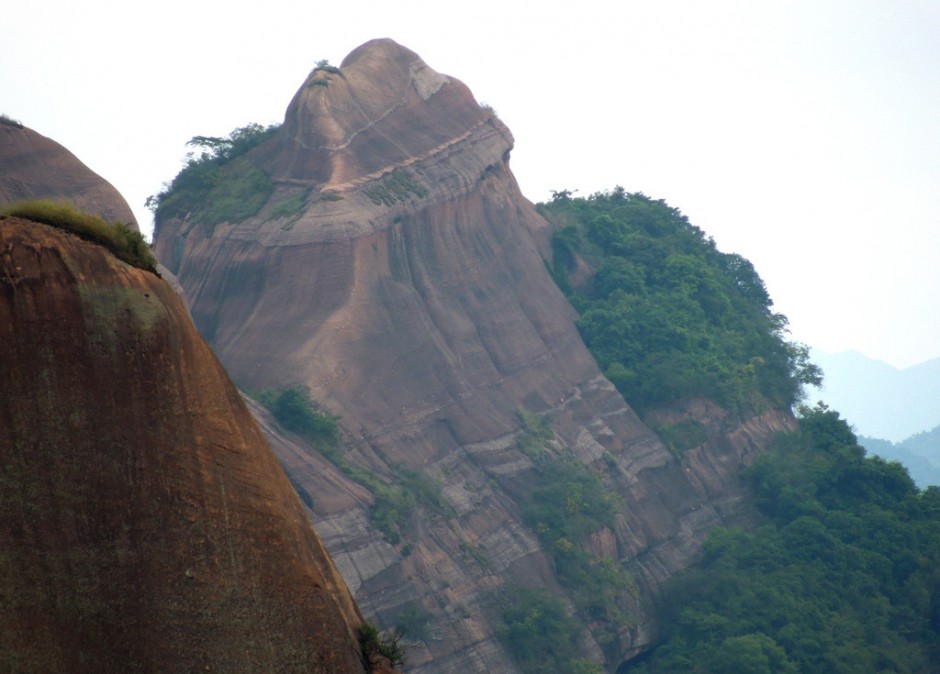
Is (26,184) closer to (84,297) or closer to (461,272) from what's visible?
(461,272)

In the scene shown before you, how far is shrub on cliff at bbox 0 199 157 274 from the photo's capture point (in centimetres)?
948

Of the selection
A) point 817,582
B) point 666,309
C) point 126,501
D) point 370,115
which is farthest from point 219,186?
point 126,501

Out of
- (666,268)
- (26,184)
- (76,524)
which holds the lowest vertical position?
(76,524)

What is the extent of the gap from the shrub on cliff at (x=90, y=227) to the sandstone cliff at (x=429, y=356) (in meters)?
17.1

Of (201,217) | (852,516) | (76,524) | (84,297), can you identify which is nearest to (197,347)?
(84,297)

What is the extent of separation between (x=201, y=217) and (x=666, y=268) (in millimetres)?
18604

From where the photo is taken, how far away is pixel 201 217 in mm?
35719

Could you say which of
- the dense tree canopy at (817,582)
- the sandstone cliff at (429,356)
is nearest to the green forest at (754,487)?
the dense tree canopy at (817,582)

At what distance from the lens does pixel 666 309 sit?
42.4 meters

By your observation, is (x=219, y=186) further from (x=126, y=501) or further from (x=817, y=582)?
(x=126, y=501)

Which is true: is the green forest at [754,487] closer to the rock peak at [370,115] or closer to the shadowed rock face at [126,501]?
the rock peak at [370,115]

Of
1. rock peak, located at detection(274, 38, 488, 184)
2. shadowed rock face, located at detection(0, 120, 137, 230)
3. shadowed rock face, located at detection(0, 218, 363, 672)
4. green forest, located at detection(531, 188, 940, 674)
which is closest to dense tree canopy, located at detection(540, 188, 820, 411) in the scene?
green forest, located at detection(531, 188, 940, 674)

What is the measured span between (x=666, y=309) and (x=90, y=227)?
34430 millimetres

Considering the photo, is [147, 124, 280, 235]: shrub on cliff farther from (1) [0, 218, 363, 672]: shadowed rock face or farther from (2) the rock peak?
(1) [0, 218, 363, 672]: shadowed rock face
